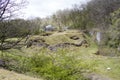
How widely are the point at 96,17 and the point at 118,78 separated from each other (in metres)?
23.9

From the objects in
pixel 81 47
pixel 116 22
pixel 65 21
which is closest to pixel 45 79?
pixel 116 22

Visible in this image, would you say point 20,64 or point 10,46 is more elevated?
point 10,46

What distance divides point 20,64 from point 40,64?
1.11 metres

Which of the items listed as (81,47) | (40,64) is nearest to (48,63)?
(40,64)

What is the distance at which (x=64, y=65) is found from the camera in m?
12.2

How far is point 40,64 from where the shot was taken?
12.5 metres

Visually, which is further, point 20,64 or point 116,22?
point 116,22

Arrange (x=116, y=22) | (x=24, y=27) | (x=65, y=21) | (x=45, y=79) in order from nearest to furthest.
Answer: (x=45, y=79)
(x=24, y=27)
(x=116, y=22)
(x=65, y=21)

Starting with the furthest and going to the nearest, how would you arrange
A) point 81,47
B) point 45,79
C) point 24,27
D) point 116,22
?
point 81,47 < point 116,22 < point 24,27 < point 45,79

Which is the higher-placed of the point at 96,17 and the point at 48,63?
the point at 48,63

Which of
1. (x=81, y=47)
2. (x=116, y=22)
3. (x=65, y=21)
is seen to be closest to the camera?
(x=116, y=22)

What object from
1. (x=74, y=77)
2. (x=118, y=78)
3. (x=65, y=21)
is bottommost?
(x=65, y=21)

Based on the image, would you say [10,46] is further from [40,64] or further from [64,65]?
[64,65]

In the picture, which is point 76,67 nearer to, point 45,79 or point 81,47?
point 45,79
